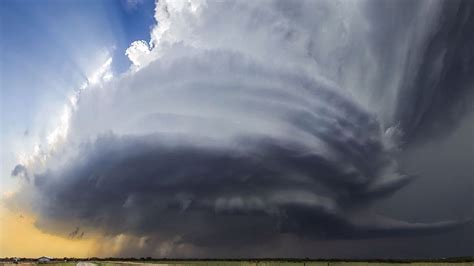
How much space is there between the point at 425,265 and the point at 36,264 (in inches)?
3483

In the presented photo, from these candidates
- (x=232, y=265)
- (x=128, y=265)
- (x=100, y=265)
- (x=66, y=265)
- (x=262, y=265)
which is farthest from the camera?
(x=232, y=265)

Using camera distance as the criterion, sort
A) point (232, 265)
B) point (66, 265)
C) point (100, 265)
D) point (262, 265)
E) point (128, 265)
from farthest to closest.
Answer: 1. point (232, 265)
2. point (262, 265)
3. point (66, 265)
4. point (128, 265)
5. point (100, 265)

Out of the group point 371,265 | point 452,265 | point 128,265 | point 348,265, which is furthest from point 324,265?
point 128,265

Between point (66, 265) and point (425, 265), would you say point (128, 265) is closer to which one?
point (66, 265)

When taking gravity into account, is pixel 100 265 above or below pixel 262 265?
below

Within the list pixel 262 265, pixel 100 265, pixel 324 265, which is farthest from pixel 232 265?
pixel 100 265

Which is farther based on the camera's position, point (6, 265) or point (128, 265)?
point (6, 265)

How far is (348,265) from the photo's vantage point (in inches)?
3858

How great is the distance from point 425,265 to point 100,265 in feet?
239

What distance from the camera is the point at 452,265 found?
103 meters

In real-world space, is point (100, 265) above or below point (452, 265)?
below

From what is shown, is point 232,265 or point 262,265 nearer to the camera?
point 262,265

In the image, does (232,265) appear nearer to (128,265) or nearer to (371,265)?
(371,265)

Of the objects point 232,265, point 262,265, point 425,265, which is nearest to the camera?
point 262,265
